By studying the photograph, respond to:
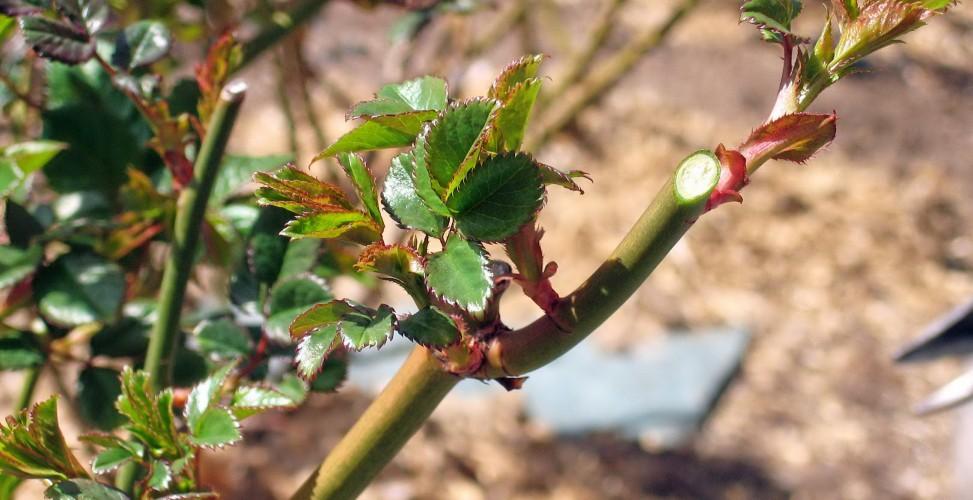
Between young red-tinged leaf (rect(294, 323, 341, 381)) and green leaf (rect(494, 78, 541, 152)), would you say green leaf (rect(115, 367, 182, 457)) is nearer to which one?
young red-tinged leaf (rect(294, 323, 341, 381))

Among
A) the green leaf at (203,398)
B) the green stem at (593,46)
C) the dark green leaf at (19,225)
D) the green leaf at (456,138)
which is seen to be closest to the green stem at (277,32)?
the dark green leaf at (19,225)

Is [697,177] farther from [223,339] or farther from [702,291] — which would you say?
[702,291]

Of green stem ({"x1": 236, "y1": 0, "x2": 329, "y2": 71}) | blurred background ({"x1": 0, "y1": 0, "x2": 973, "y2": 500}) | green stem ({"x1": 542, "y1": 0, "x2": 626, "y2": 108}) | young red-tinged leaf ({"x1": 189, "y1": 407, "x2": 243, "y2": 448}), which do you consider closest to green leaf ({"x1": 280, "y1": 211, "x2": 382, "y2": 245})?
young red-tinged leaf ({"x1": 189, "y1": 407, "x2": 243, "y2": 448})

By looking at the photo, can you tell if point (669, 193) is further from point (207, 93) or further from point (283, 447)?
point (283, 447)

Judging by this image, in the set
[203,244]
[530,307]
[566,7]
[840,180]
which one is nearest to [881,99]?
[840,180]

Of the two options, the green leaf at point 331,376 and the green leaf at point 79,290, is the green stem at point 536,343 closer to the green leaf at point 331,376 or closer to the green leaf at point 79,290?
the green leaf at point 331,376

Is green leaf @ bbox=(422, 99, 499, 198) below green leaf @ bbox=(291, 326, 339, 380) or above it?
above

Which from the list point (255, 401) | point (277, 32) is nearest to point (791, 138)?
point (255, 401)
